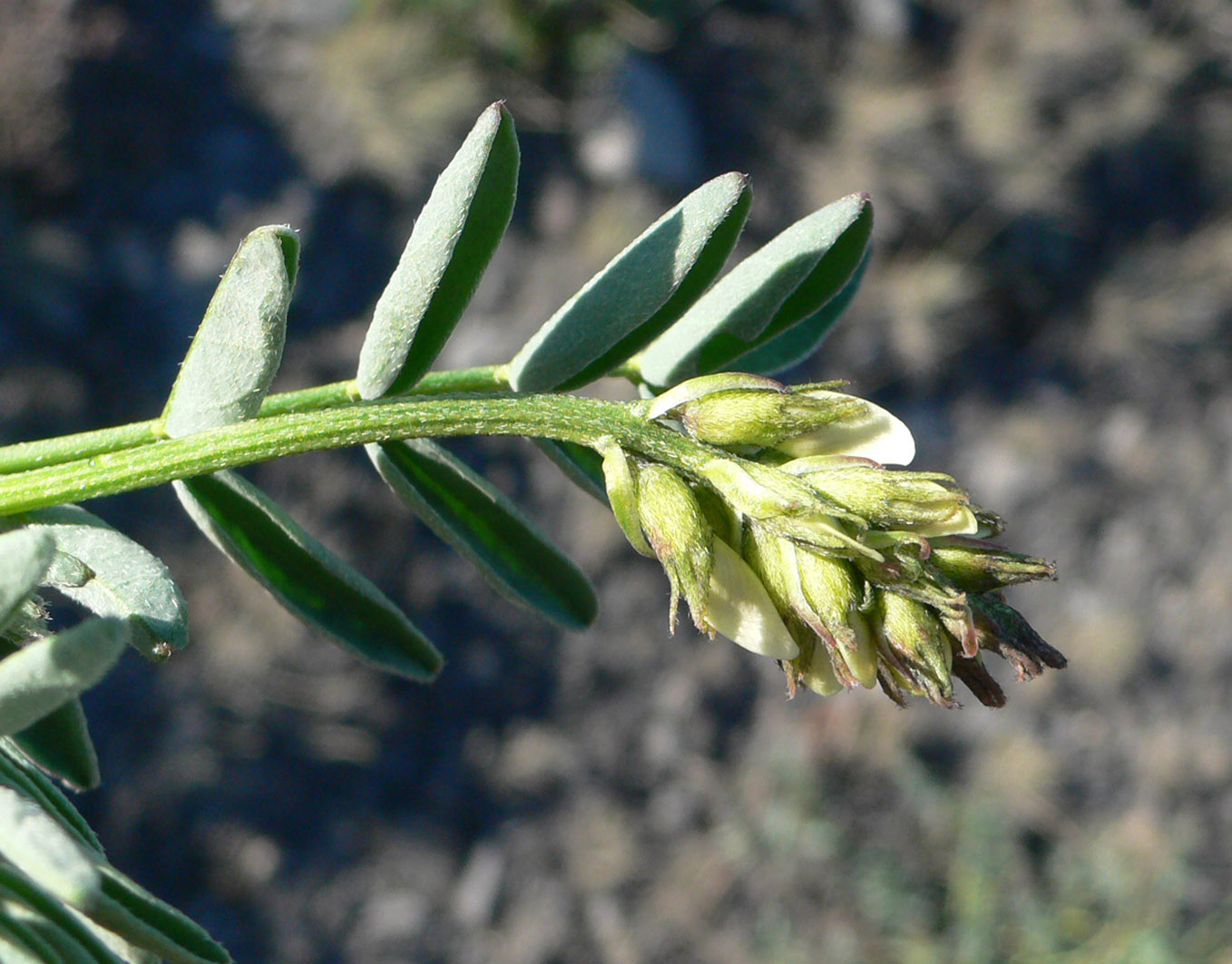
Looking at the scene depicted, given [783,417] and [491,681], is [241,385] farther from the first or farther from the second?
[491,681]

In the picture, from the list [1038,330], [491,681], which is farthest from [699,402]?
[1038,330]

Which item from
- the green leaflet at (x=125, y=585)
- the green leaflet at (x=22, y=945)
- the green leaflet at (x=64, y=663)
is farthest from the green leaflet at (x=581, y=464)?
the green leaflet at (x=22, y=945)

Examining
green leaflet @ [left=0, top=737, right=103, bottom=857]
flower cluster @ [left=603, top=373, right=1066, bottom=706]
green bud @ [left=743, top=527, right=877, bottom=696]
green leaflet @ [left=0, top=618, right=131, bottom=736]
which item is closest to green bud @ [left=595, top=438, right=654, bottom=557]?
flower cluster @ [left=603, top=373, right=1066, bottom=706]

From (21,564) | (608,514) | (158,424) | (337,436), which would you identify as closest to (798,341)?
(337,436)

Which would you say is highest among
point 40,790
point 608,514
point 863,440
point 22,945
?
point 608,514

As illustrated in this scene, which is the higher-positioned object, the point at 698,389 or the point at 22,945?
the point at 698,389

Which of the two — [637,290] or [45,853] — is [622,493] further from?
[45,853]
